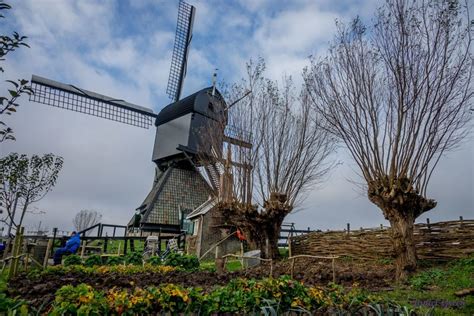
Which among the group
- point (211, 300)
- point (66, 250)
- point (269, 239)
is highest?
point (269, 239)

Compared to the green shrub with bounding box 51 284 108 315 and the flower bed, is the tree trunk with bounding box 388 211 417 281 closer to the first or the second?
the flower bed

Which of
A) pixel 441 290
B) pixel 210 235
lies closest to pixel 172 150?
pixel 210 235

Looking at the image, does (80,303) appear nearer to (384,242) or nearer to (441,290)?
(441,290)

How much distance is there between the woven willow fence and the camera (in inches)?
371

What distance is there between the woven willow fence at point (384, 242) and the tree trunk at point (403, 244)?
2.40 metres

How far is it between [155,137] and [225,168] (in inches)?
613

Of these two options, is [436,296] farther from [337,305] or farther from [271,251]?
[271,251]

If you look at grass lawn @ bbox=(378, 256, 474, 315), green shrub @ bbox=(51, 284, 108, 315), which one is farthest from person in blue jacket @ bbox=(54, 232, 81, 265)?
grass lawn @ bbox=(378, 256, 474, 315)

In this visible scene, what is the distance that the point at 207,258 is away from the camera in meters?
17.3

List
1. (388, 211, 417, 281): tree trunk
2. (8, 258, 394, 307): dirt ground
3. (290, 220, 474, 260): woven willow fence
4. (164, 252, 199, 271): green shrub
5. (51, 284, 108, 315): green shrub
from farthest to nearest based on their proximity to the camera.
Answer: (164, 252, 199, 271): green shrub → (290, 220, 474, 260): woven willow fence → (388, 211, 417, 281): tree trunk → (8, 258, 394, 307): dirt ground → (51, 284, 108, 315): green shrub

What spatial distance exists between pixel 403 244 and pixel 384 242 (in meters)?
3.49

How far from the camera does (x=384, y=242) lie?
11.2 m

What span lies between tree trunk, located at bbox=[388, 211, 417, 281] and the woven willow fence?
240 centimetres

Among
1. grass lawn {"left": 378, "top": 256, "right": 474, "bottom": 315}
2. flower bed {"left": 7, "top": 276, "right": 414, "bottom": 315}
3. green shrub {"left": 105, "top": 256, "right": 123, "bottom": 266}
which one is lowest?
green shrub {"left": 105, "top": 256, "right": 123, "bottom": 266}
